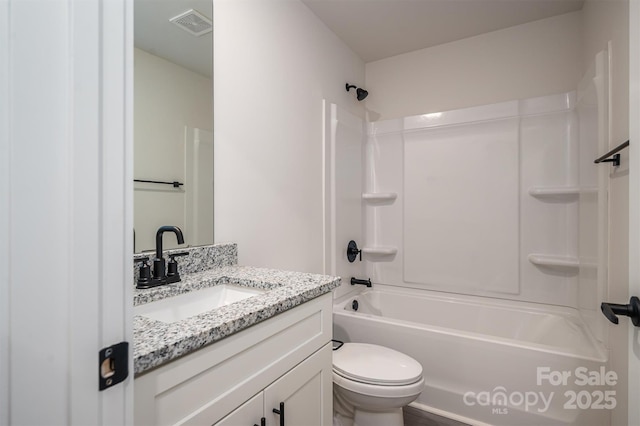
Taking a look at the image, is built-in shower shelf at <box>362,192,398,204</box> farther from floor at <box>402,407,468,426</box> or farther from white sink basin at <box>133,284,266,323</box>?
white sink basin at <box>133,284,266,323</box>

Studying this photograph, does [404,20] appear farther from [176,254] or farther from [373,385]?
[373,385]

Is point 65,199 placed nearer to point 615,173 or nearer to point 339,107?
point 615,173

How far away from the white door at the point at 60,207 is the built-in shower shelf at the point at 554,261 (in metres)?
2.57

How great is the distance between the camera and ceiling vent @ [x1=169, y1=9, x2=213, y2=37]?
131 cm

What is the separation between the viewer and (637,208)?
38.1 inches

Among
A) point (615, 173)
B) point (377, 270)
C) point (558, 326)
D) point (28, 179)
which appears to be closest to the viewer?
point (28, 179)

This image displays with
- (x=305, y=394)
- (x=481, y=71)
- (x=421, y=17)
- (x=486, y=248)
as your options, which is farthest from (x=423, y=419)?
(x=421, y=17)

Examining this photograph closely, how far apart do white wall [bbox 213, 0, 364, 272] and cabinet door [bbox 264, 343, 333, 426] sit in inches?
26.2

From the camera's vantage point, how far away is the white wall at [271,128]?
150cm

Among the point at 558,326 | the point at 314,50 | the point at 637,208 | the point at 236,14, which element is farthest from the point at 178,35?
the point at 558,326

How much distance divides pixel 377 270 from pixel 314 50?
6.30ft

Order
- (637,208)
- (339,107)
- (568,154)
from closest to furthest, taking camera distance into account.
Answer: (637,208) → (568,154) → (339,107)

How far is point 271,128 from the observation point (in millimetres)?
1777

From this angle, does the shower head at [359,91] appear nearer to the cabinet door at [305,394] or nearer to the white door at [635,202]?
the white door at [635,202]
